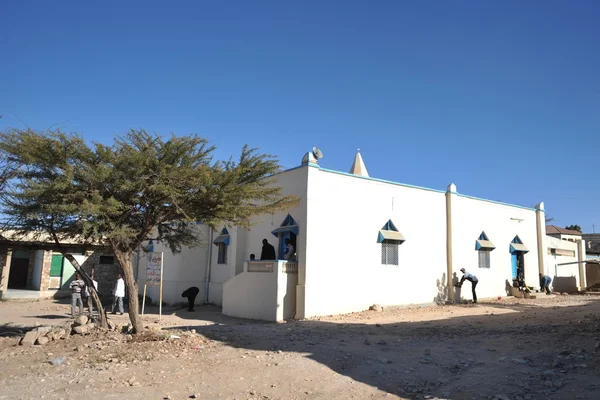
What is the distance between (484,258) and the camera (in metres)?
23.0

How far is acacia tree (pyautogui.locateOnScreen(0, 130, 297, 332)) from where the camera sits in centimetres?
994

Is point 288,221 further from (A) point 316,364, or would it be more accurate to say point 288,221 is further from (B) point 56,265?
(B) point 56,265

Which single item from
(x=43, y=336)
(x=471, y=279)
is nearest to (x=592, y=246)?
(x=471, y=279)

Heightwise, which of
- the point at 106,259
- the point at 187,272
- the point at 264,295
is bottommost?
the point at 264,295

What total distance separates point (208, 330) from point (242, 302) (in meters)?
5.12

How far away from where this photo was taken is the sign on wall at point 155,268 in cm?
1411

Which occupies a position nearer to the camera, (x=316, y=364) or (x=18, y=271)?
(x=316, y=364)

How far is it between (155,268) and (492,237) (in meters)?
16.6

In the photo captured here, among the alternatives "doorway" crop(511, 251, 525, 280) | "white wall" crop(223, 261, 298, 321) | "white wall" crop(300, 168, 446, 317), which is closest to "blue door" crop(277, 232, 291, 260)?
"white wall" crop(223, 261, 298, 321)

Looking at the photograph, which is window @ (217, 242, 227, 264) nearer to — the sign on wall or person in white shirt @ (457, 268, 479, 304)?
the sign on wall

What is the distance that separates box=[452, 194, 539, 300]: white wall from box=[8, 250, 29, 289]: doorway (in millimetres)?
A: 28977

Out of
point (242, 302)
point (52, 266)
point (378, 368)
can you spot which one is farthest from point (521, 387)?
point (52, 266)

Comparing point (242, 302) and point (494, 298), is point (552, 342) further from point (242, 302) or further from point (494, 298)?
point (494, 298)

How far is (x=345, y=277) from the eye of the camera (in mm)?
17203
